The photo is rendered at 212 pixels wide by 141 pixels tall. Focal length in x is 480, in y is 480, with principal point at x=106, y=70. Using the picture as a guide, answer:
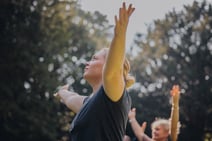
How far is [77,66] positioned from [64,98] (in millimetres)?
22505

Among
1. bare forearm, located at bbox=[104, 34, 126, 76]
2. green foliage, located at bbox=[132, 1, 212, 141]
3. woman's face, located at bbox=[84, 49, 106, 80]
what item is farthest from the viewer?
green foliage, located at bbox=[132, 1, 212, 141]

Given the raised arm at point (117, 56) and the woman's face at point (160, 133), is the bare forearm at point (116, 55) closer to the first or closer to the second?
the raised arm at point (117, 56)

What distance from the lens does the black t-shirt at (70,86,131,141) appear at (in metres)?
2.14

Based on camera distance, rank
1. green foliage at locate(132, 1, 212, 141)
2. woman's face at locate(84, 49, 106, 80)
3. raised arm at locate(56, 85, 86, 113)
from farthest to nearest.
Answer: green foliage at locate(132, 1, 212, 141)
raised arm at locate(56, 85, 86, 113)
woman's face at locate(84, 49, 106, 80)

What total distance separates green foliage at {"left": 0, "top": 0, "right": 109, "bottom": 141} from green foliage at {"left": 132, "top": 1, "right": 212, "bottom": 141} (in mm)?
4773

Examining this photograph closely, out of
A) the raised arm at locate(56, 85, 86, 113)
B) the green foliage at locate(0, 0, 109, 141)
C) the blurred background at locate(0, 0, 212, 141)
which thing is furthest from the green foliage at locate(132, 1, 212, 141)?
the raised arm at locate(56, 85, 86, 113)

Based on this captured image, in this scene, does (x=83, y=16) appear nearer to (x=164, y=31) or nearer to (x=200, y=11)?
(x=164, y=31)

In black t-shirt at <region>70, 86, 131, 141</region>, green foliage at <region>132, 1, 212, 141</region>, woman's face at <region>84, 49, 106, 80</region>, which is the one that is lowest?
green foliage at <region>132, 1, 212, 141</region>

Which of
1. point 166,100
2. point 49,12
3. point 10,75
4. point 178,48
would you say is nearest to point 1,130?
point 10,75

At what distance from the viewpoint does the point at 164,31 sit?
26141 mm

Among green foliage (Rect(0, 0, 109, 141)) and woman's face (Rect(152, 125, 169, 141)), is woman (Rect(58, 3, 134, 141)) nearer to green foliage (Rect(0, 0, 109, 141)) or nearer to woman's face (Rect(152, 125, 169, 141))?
woman's face (Rect(152, 125, 169, 141))

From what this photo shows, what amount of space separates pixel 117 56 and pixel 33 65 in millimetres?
17829

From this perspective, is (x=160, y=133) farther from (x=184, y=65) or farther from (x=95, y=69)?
(x=184, y=65)

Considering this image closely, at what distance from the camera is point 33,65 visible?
64.4 ft
